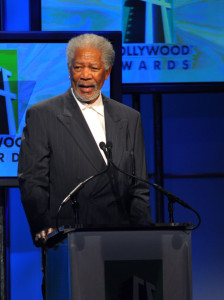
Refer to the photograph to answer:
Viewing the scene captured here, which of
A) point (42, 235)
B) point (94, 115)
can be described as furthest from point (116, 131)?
point (42, 235)

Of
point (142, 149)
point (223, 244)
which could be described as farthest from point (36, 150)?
point (223, 244)

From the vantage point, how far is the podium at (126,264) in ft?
6.23

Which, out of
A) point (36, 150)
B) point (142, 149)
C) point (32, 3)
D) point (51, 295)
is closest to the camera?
point (51, 295)

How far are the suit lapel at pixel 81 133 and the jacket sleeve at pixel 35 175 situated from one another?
0.33 ft

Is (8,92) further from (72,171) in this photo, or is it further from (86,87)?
(72,171)

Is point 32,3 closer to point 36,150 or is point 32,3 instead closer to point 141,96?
point 141,96

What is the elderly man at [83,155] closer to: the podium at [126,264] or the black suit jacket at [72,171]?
the black suit jacket at [72,171]

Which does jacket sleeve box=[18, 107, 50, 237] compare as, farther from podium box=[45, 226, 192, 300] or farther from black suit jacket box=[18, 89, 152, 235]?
podium box=[45, 226, 192, 300]

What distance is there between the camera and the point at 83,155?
2.58 m

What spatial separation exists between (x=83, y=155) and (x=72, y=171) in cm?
7

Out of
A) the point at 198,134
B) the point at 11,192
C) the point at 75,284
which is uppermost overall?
the point at 198,134

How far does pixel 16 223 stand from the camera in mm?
4457

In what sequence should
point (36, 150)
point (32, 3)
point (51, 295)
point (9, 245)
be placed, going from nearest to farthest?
1. point (51, 295)
2. point (36, 150)
3. point (32, 3)
4. point (9, 245)

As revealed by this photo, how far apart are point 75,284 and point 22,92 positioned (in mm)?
1765
